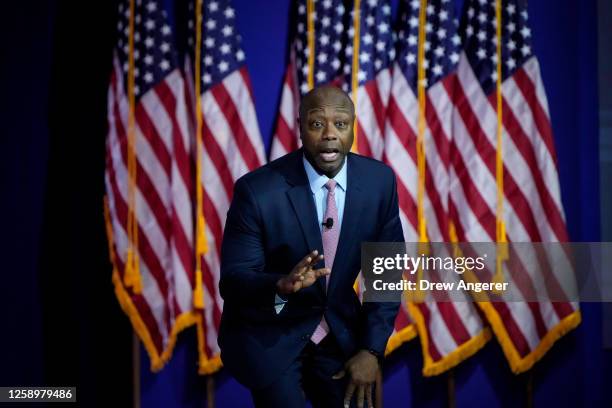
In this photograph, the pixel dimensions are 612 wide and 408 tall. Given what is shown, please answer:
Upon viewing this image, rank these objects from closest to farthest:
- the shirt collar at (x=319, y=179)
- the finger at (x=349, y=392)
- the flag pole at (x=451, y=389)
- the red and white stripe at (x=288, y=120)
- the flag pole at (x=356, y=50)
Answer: the finger at (x=349, y=392), the shirt collar at (x=319, y=179), the flag pole at (x=356, y=50), the red and white stripe at (x=288, y=120), the flag pole at (x=451, y=389)

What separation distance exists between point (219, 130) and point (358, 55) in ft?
2.36

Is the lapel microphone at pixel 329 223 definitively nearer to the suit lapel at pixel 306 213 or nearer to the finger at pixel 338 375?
the suit lapel at pixel 306 213

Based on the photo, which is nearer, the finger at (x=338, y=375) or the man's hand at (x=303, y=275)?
the man's hand at (x=303, y=275)

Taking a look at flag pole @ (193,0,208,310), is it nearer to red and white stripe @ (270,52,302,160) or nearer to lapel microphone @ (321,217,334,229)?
red and white stripe @ (270,52,302,160)

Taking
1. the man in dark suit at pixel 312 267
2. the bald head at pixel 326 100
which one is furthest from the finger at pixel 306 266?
the bald head at pixel 326 100

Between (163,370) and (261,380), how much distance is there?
1.86m

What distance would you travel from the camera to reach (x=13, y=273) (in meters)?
3.75

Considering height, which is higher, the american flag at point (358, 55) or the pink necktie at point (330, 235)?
the american flag at point (358, 55)

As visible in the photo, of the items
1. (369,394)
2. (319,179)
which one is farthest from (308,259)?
(369,394)

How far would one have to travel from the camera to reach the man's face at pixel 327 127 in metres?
2.10

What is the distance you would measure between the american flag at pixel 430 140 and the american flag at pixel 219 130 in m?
0.66

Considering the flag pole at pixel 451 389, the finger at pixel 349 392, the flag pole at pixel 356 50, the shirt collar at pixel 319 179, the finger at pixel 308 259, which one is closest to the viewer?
the finger at pixel 308 259

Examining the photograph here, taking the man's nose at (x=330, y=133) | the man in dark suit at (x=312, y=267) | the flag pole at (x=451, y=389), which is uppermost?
the man's nose at (x=330, y=133)

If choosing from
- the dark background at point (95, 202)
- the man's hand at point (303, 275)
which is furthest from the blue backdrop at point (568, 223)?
the man's hand at point (303, 275)
